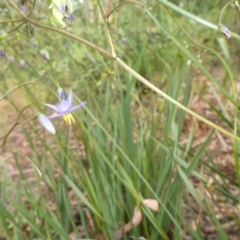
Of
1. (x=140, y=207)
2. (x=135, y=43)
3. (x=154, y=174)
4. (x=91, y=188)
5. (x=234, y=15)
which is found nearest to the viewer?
(x=140, y=207)

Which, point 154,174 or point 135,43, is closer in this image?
point 154,174

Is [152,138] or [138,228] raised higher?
[152,138]

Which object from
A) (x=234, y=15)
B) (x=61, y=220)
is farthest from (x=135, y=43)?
(x=61, y=220)

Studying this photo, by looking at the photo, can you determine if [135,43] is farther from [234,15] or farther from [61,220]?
[61,220]

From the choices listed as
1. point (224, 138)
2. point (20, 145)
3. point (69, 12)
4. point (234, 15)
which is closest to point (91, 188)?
point (69, 12)

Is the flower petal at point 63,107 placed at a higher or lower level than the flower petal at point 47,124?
higher

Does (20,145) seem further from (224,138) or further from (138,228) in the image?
(138,228)

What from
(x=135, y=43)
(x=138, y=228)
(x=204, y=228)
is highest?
(x=135, y=43)

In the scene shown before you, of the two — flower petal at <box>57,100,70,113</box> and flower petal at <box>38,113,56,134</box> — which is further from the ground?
flower petal at <box>57,100,70,113</box>

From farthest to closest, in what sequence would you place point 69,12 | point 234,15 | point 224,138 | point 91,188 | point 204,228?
point 234,15 < point 224,138 < point 204,228 < point 91,188 < point 69,12
